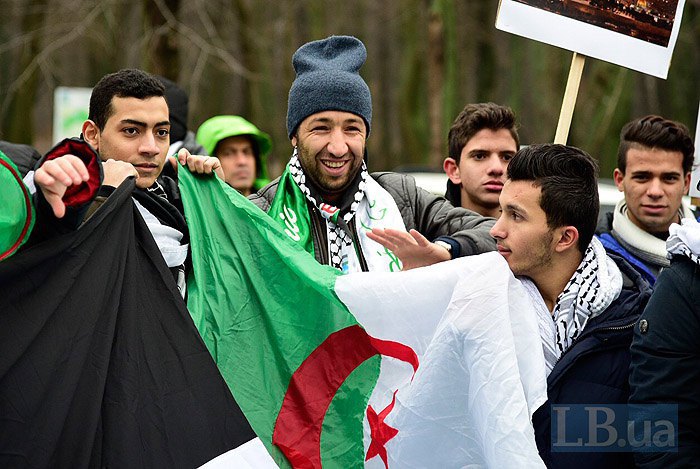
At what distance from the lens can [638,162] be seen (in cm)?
511

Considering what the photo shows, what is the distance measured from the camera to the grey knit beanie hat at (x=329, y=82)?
14.0 feet

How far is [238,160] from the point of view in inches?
304

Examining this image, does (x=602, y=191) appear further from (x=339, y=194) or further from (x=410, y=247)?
(x=410, y=247)

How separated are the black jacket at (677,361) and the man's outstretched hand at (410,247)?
0.88m

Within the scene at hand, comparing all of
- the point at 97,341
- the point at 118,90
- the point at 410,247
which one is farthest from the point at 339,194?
the point at 97,341

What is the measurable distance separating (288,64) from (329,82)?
15.6 metres

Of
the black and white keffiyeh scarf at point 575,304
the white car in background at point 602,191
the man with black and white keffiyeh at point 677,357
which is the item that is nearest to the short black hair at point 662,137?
the black and white keffiyeh scarf at point 575,304

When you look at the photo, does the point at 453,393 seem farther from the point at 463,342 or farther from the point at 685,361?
the point at 685,361

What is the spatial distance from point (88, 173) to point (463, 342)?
127 centimetres

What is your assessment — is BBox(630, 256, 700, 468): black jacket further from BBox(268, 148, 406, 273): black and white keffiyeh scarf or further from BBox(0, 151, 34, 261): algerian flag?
BBox(0, 151, 34, 261): algerian flag

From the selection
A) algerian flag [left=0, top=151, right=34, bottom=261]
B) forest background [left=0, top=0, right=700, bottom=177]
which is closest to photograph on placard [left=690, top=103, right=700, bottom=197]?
algerian flag [left=0, top=151, right=34, bottom=261]

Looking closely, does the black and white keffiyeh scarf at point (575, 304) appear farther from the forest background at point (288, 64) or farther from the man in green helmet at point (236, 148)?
the forest background at point (288, 64)

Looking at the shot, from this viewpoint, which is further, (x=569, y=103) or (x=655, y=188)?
(x=655, y=188)

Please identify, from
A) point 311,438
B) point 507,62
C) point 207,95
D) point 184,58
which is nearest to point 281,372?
point 311,438
